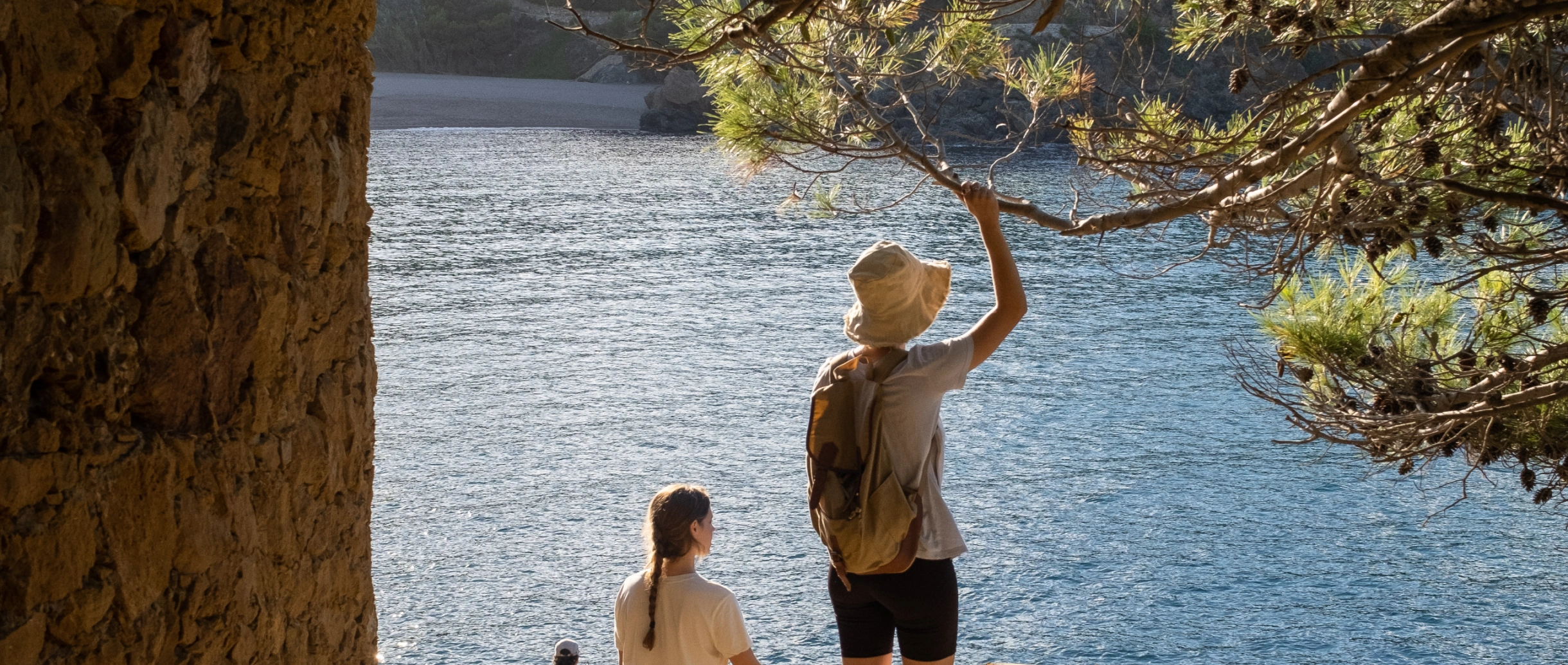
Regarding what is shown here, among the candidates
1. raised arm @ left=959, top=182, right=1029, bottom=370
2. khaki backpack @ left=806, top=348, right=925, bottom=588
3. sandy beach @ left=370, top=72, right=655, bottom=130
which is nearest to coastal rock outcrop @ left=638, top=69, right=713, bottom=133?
sandy beach @ left=370, top=72, right=655, bottom=130

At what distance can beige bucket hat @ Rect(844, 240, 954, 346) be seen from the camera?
1.97 meters

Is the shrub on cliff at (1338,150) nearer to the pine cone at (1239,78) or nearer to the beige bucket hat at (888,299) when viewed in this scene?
the pine cone at (1239,78)

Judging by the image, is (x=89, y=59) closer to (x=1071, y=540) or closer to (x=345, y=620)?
(x=345, y=620)

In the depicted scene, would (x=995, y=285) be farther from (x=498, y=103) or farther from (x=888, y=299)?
(x=498, y=103)

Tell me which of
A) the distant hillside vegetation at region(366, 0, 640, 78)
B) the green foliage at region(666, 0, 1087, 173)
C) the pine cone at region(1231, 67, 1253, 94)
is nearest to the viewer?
the pine cone at region(1231, 67, 1253, 94)

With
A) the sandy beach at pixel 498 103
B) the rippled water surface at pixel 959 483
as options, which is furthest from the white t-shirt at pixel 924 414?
the sandy beach at pixel 498 103

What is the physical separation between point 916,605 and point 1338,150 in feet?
3.63

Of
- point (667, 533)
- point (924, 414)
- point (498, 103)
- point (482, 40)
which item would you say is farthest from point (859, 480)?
point (482, 40)

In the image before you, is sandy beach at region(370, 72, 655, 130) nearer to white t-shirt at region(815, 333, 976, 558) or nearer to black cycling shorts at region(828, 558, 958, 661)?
black cycling shorts at region(828, 558, 958, 661)

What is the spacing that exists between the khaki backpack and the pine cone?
88 centimetres

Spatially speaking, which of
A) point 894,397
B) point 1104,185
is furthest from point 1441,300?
point 1104,185

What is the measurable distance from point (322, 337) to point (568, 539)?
522 centimetres

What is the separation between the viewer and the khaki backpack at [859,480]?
187 centimetres

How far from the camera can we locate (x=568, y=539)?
22.6 ft
